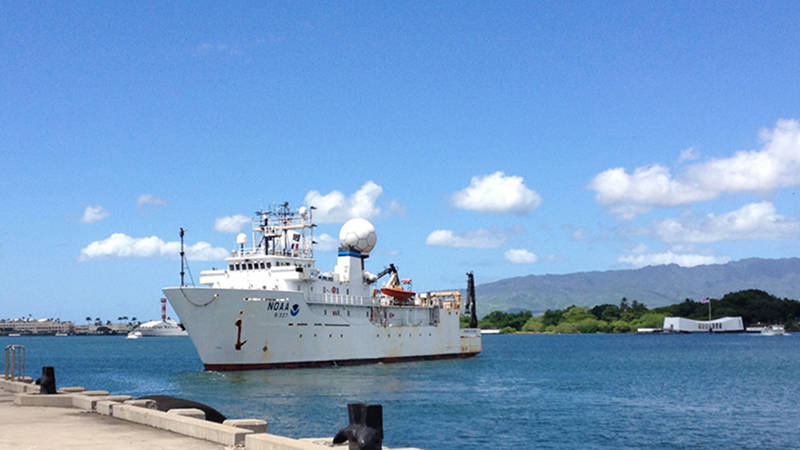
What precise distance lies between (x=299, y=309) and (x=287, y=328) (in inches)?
57.1

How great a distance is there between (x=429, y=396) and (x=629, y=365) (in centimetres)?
3559

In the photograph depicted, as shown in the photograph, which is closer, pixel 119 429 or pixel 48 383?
pixel 119 429

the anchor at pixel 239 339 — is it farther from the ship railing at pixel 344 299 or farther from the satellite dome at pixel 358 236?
the satellite dome at pixel 358 236

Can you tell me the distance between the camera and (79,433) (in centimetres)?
1484

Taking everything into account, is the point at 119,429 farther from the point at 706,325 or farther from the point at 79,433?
the point at 706,325

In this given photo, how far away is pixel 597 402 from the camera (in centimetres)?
3875

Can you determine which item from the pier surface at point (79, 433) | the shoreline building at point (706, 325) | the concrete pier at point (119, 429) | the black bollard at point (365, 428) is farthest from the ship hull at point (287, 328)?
the shoreline building at point (706, 325)

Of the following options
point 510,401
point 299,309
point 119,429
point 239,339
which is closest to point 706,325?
point 299,309

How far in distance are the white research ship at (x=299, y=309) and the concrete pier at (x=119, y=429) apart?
27.1 meters

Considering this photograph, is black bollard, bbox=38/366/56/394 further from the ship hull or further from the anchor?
the anchor

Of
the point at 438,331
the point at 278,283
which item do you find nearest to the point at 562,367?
the point at 438,331

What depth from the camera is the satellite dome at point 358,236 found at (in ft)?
199

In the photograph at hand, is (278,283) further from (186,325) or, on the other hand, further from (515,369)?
(515,369)

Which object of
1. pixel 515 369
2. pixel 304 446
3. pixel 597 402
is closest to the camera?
pixel 304 446
